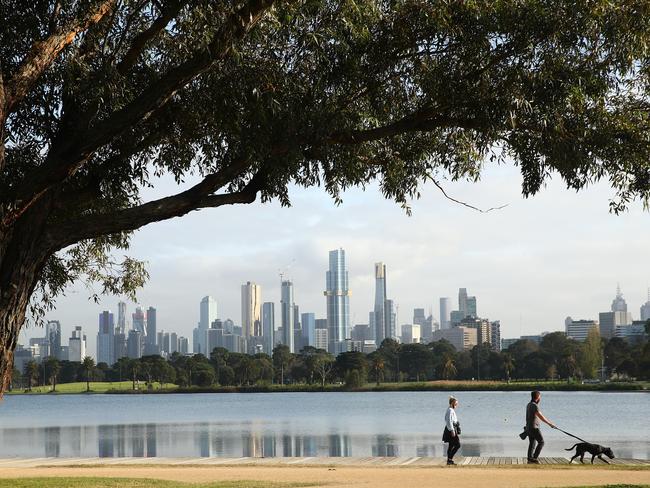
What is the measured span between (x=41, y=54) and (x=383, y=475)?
915cm

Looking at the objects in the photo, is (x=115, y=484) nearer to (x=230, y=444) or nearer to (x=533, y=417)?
(x=533, y=417)

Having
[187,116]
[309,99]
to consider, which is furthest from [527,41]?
[187,116]

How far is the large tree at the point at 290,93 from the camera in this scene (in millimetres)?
10875

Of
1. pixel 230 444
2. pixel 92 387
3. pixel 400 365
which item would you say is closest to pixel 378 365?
pixel 400 365

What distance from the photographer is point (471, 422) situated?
49.7 metres

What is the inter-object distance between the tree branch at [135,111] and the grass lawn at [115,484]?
16.3 ft

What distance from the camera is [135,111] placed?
10.6 m

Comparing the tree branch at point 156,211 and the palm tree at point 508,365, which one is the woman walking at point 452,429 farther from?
the palm tree at point 508,365

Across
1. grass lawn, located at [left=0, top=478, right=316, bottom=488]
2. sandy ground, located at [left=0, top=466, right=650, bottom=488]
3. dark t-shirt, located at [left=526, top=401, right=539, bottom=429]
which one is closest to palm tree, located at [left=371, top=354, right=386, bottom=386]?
sandy ground, located at [left=0, top=466, right=650, bottom=488]

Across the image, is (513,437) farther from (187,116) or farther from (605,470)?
(187,116)

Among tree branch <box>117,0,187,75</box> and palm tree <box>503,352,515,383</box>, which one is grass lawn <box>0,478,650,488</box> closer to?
tree branch <box>117,0,187,75</box>

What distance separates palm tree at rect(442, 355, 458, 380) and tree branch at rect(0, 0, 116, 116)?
125171 millimetres

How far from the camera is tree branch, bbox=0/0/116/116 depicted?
10492 millimetres

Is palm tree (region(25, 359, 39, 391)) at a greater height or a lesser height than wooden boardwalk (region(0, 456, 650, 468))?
lesser
